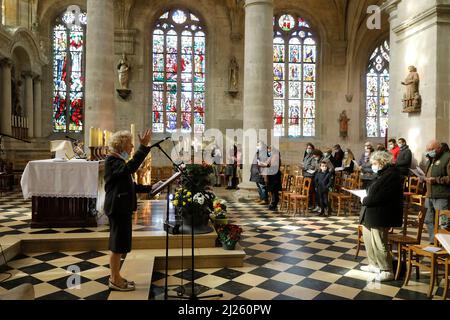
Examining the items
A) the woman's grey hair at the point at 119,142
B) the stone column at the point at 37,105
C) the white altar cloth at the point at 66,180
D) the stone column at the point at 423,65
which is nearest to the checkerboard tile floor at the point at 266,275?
the white altar cloth at the point at 66,180

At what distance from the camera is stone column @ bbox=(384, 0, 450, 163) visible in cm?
960

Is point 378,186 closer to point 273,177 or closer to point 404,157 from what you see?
point 273,177

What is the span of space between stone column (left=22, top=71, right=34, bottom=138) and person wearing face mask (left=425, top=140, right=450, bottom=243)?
1520cm

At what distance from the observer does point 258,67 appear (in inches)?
449

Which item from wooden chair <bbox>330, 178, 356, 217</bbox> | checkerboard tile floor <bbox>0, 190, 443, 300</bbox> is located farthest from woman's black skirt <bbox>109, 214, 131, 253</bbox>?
wooden chair <bbox>330, 178, 356, 217</bbox>

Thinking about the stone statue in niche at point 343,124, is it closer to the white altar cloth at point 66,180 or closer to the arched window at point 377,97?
the arched window at point 377,97

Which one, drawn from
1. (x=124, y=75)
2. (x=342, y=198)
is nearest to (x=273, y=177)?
(x=342, y=198)

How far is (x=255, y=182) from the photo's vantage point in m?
11.4

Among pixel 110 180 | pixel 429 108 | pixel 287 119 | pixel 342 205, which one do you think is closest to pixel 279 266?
pixel 110 180

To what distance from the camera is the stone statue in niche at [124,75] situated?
17.4m

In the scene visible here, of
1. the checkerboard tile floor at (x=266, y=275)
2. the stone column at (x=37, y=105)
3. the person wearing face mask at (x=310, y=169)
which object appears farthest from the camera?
the stone column at (x=37, y=105)

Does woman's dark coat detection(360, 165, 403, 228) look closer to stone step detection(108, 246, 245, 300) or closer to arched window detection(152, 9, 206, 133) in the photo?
stone step detection(108, 246, 245, 300)

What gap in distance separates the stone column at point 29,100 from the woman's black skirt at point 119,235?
46.9ft

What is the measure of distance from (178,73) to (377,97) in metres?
9.91
